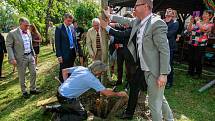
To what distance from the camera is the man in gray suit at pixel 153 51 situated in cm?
385

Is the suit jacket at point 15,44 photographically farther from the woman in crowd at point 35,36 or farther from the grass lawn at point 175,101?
the woman in crowd at point 35,36

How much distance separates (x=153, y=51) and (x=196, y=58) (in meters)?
4.49

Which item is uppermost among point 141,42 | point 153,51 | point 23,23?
point 23,23

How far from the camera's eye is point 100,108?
5.56m

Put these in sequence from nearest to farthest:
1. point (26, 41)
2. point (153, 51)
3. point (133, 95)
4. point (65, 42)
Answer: point (153, 51)
point (133, 95)
point (65, 42)
point (26, 41)

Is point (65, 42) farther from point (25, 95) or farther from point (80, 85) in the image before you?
point (80, 85)

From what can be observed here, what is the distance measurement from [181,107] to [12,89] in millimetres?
5019

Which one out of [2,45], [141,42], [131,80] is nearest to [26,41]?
[131,80]

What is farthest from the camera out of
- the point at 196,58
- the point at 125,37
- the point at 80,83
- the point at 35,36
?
the point at 35,36

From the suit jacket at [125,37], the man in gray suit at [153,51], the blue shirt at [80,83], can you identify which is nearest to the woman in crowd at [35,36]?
the suit jacket at [125,37]

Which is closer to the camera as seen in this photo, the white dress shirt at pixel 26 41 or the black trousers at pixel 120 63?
the white dress shirt at pixel 26 41

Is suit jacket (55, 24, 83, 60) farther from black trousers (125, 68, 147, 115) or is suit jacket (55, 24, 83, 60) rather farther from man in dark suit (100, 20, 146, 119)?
black trousers (125, 68, 147, 115)

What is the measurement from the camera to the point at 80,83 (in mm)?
4645

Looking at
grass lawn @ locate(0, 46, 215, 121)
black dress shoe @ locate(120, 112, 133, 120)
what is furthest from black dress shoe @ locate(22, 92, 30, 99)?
black dress shoe @ locate(120, 112, 133, 120)
